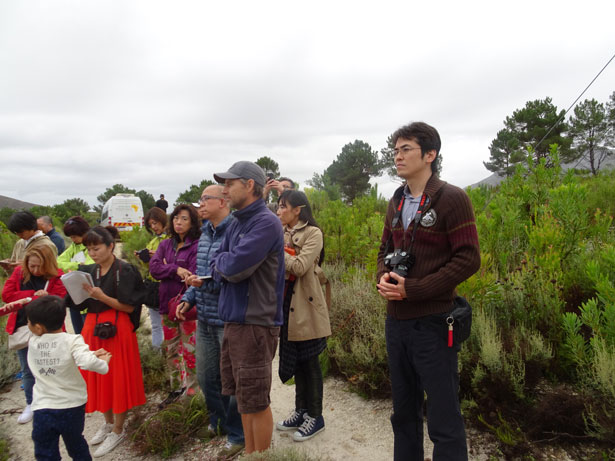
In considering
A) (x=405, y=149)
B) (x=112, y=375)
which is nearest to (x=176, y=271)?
(x=112, y=375)

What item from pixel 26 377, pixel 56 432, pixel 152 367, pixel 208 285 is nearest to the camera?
pixel 56 432

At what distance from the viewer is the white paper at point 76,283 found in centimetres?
293

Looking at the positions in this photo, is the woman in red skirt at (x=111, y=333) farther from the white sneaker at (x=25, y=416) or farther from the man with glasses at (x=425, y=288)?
the man with glasses at (x=425, y=288)

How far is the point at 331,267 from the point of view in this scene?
627cm

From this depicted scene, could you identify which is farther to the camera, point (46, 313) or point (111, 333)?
point (111, 333)

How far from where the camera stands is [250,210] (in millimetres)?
2412

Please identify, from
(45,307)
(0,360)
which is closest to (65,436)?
(45,307)

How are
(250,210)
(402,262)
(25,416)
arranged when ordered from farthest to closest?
1. (25,416)
2. (250,210)
3. (402,262)

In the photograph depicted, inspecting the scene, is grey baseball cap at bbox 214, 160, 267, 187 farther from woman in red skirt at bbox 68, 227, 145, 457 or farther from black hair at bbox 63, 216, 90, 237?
black hair at bbox 63, 216, 90, 237

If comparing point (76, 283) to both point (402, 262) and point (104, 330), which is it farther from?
point (402, 262)

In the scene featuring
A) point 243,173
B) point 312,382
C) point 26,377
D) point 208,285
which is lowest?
point 26,377

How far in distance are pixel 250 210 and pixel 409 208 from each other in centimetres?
98

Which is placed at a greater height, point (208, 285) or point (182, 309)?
point (208, 285)

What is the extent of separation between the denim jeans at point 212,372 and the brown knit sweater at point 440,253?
1481 mm
